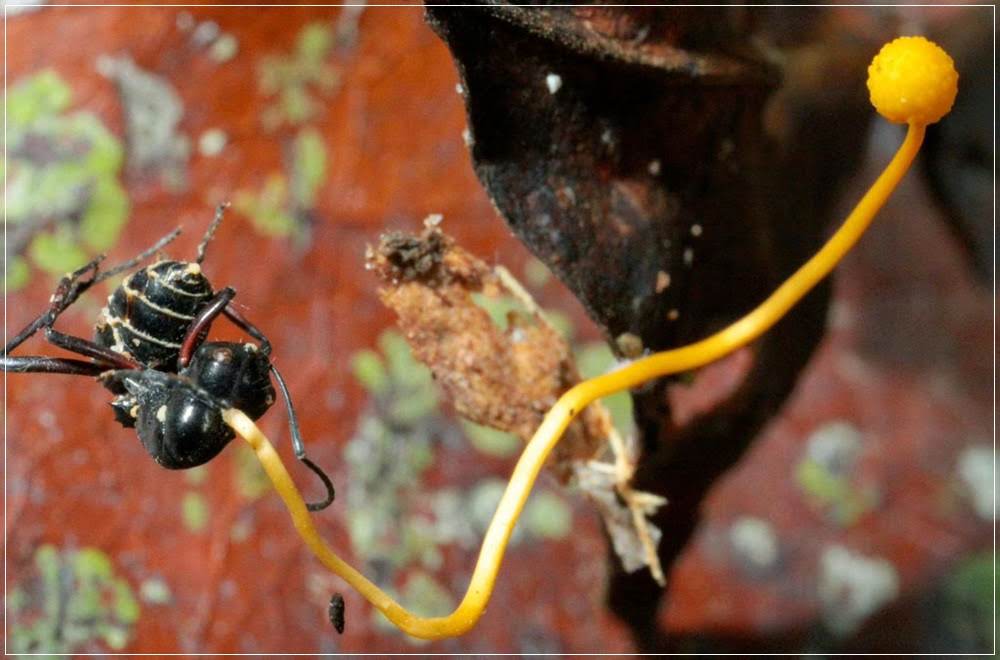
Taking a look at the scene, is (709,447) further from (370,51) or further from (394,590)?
(370,51)

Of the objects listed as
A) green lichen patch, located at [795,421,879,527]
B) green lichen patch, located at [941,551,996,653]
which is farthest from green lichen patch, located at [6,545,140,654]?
green lichen patch, located at [941,551,996,653]

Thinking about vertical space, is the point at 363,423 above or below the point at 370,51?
below

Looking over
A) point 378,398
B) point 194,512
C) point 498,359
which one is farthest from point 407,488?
point 498,359

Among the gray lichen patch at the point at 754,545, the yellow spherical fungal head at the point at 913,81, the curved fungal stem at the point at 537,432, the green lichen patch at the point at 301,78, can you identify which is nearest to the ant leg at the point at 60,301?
the curved fungal stem at the point at 537,432

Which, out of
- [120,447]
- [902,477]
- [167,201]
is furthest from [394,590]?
[902,477]

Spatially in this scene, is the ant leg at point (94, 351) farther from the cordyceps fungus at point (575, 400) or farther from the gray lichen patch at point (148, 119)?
the gray lichen patch at point (148, 119)

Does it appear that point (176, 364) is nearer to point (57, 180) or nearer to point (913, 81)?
point (57, 180)

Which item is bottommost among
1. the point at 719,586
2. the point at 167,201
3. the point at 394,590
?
the point at 719,586
